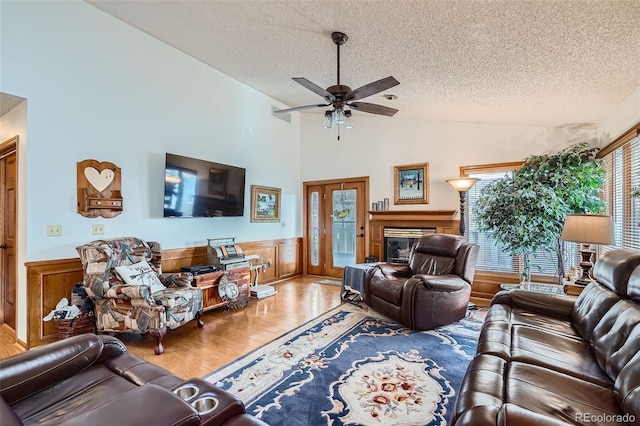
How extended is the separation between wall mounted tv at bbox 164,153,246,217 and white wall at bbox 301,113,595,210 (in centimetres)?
198

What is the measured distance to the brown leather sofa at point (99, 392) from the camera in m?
0.84

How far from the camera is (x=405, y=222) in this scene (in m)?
5.38

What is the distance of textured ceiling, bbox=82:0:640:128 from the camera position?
86.2 inches

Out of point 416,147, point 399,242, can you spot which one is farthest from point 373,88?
point 399,242

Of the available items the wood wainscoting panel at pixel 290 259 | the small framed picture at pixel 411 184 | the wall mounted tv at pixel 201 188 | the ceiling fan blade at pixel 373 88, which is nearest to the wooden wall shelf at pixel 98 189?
the wall mounted tv at pixel 201 188

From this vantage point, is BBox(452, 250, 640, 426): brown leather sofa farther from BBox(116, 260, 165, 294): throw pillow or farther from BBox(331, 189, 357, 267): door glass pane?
BBox(331, 189, 357, 267): door glass pane

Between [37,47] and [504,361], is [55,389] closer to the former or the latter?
[504,361]

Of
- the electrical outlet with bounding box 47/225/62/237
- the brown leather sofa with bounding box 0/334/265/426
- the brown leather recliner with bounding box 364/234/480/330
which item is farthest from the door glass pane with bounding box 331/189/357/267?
the brown leather sofa with bounding box 0/334/265/426

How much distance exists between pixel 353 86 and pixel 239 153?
214 centimetres

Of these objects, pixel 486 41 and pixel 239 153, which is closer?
pixel 486 41

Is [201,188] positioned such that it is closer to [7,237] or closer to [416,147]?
[7,237]

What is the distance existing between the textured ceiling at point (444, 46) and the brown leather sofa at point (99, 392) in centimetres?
268

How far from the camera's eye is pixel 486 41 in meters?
2.53

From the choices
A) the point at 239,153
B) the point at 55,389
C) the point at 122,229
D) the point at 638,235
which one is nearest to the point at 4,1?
the point at 122,229
